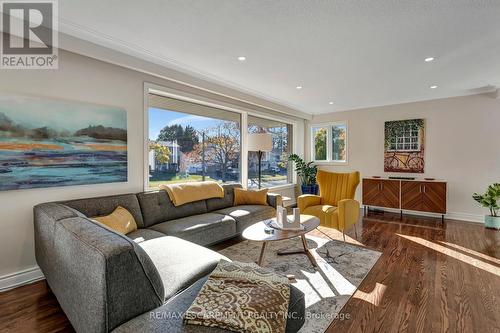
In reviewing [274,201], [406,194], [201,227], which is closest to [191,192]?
[201,227]

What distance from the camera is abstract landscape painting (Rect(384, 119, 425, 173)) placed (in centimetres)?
529

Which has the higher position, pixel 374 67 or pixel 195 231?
pixel 374 67

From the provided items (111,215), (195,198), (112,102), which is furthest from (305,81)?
(111,215)

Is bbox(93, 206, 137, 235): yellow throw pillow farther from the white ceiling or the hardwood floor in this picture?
the white ceiling

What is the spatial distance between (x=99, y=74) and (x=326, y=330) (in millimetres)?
3412

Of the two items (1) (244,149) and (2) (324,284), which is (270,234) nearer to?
(2) (324,284)

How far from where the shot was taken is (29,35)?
2.43 m

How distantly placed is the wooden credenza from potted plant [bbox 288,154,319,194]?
118 cm

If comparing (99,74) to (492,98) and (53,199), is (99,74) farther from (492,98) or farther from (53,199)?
(492,98)

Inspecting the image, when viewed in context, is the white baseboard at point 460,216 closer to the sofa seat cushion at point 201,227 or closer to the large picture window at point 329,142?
the large picture window at point 329,142

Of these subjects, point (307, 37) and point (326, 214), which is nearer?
point (307, 37)

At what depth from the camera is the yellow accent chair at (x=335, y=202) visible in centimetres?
349

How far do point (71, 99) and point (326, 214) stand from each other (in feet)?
11.3

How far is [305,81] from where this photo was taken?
415 centimetres
